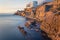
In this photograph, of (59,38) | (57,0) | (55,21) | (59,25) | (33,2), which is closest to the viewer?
(59,38)

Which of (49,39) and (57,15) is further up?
(57,15)

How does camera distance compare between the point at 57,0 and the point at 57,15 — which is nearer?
the point at 57,15

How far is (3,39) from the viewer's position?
135 feet

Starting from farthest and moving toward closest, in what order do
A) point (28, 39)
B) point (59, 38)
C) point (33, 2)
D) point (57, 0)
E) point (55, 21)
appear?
point (33, 2)
point (57, 0)
point (28, 39)
point (55, 21)
point (59, 38)

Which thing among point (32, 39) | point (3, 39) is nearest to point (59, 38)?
point (32, 39)

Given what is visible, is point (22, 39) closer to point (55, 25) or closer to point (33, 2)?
point (55, 25)

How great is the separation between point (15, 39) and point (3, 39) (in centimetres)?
331

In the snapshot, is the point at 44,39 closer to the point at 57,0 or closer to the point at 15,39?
the point at 15,39

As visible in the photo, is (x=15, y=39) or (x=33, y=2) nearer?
(x=15, y=39)

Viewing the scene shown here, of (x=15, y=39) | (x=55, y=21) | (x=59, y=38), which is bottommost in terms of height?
(x=15, y=39)

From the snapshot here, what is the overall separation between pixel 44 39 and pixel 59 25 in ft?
23.4

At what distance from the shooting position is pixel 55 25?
36281 millimetres

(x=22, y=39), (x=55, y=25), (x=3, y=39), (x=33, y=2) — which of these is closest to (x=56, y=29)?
(x=55, y=25)

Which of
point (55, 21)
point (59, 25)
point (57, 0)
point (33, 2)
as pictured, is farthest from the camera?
point (33, 2)
